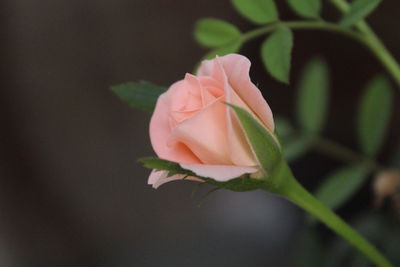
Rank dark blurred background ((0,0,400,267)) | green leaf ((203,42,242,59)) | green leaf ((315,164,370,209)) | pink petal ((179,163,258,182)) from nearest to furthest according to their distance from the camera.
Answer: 1. pink petal ((179,163,258,182))
2. green leaf ((203,42,242,59))
3. green leaf ((315,164,370,209))
4. dark blurred background ((0,0,400,267))

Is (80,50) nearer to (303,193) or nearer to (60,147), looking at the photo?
(60,147)

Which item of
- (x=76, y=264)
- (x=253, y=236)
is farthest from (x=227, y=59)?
(x=76, y=264)

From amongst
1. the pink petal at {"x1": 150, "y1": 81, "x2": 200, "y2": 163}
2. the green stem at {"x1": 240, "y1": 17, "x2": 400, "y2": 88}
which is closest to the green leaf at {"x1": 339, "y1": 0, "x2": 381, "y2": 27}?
the green stem at {"x1": 240, "y1": 17, "x2": 400, "y2": 88}

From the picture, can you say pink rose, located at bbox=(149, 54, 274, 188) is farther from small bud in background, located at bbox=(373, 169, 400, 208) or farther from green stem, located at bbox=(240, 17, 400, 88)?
small bud in background, located at bbox=(373, 169, 400, 208)

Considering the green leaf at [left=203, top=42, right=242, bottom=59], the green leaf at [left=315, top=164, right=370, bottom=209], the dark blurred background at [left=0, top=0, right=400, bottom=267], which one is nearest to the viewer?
the green leaf at [left=203, top=42, right=242, bottom=59]

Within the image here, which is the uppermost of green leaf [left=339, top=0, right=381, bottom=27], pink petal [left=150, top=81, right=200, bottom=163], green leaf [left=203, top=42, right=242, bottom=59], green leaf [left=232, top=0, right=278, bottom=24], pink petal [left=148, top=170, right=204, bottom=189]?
green leaf [left=232, top=0, right=278, bottom=24]

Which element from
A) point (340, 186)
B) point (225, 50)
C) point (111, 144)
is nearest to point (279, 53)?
point (225, 50)

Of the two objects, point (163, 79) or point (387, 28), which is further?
point (163, 79)
